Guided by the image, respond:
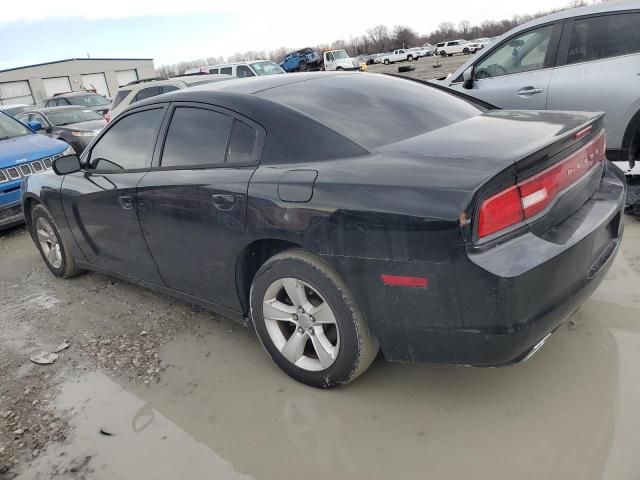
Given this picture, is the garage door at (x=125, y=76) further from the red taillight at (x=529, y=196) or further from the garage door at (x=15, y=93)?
the red taillight at (x=529, y=196)

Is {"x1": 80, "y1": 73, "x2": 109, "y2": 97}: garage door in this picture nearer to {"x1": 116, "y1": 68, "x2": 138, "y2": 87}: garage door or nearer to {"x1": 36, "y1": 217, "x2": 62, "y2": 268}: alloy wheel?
{"x1": 116, "y1": 68, "x2": 138, "y2": 87}: garage door

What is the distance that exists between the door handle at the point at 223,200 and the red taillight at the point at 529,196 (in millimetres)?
1301

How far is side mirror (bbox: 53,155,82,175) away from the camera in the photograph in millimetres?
3867

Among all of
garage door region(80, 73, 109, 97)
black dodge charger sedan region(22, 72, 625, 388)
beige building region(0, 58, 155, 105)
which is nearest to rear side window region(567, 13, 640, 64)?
black dodge charger sedan region(22, 72, 625, 388)

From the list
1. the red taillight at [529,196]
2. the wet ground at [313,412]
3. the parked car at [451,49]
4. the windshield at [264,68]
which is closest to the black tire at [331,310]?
the wet ground at [313,412]

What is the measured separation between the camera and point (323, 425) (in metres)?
2.41

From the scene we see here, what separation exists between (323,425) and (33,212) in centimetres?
369

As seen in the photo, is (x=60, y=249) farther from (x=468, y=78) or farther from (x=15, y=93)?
(x=15, y=93)

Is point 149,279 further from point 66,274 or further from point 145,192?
point 66,274

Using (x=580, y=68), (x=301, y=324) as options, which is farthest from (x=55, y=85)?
(x=301, y=324)

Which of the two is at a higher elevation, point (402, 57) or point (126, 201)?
point (126, 201)

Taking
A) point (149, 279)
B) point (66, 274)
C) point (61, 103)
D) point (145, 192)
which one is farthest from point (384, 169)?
point (61, 103)

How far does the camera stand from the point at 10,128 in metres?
7.45

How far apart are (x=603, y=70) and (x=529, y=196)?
3.45 meters
